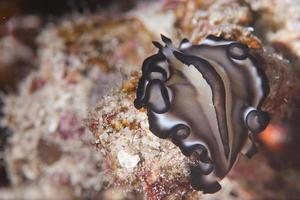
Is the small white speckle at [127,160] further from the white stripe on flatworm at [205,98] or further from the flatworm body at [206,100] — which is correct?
the white stripe on flatworm at [205,98]

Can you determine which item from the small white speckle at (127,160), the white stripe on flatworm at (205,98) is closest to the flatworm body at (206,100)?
the white stripe on flatworm at (205,98)

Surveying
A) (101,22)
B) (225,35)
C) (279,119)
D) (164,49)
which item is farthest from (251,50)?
(101,22)

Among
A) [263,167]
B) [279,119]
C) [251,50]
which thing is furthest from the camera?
[263,167]

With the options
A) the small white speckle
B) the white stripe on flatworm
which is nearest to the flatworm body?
the white stripe on flatworm

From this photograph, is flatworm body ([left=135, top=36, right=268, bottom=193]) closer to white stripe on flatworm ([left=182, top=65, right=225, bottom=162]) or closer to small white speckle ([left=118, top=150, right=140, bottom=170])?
white stripe on flatworm ([left=182, top=65, right=225, bottom=162])

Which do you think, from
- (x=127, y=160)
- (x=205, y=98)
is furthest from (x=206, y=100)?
(x=127, y=160)

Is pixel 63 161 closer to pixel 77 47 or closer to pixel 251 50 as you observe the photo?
pixel 77 47

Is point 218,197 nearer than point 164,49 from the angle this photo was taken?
No

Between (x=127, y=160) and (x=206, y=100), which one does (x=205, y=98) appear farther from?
(x=127, y=160)
